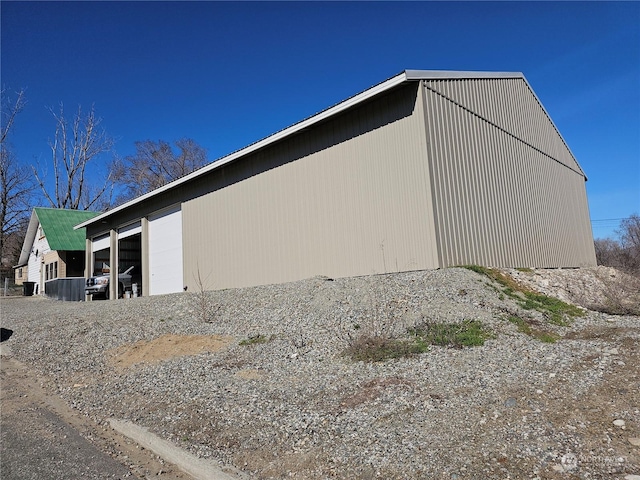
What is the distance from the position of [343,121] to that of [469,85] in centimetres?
399

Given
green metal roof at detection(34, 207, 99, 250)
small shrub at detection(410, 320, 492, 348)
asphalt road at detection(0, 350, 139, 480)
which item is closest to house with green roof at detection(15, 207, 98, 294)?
green metal roof at detection(34, 207, 99, 250)

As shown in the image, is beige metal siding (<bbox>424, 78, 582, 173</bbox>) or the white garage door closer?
beige metal siding (<bbox>424, 78, 582, 173</bbox>)

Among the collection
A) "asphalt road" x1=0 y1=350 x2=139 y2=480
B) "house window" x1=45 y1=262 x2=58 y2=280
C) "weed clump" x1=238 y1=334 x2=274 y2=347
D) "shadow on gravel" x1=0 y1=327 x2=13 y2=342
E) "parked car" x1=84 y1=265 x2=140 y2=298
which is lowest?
"asphalt road" x1=0 y1=350 x2=139 y2=480

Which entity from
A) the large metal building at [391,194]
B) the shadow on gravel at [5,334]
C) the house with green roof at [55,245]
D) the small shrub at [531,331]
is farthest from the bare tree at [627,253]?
the house with green roof at [55,245]

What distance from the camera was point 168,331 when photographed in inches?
407

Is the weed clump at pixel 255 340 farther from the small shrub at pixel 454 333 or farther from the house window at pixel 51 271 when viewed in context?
the house window at pixel 51 271

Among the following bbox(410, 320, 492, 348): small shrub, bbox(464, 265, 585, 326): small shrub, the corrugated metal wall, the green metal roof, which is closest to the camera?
bbox(410, 320, 492, 348): small shrub

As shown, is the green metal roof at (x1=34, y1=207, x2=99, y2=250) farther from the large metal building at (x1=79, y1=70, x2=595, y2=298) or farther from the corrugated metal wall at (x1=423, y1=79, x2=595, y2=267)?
the corrugated metal wall at (x1=423, y1=79, x2=595, y2=267)

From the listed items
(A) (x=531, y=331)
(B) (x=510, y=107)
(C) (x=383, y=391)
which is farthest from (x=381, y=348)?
(B) (x=510, y=107)

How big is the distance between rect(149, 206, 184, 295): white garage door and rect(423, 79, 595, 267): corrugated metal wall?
11.6m

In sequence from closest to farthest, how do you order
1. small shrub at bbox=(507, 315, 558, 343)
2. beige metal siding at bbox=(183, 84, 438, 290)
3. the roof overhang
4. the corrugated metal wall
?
small shrub at bbox=(507, 315, 558, 343) → beige metal siding at bbox=(183, 84, 438, 290) → the corrugated metal wall → the roof overhang

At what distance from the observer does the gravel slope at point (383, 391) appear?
3662 millimetres

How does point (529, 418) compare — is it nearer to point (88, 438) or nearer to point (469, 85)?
point (88, 438)

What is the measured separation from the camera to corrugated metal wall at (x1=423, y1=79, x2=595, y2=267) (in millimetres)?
11391
